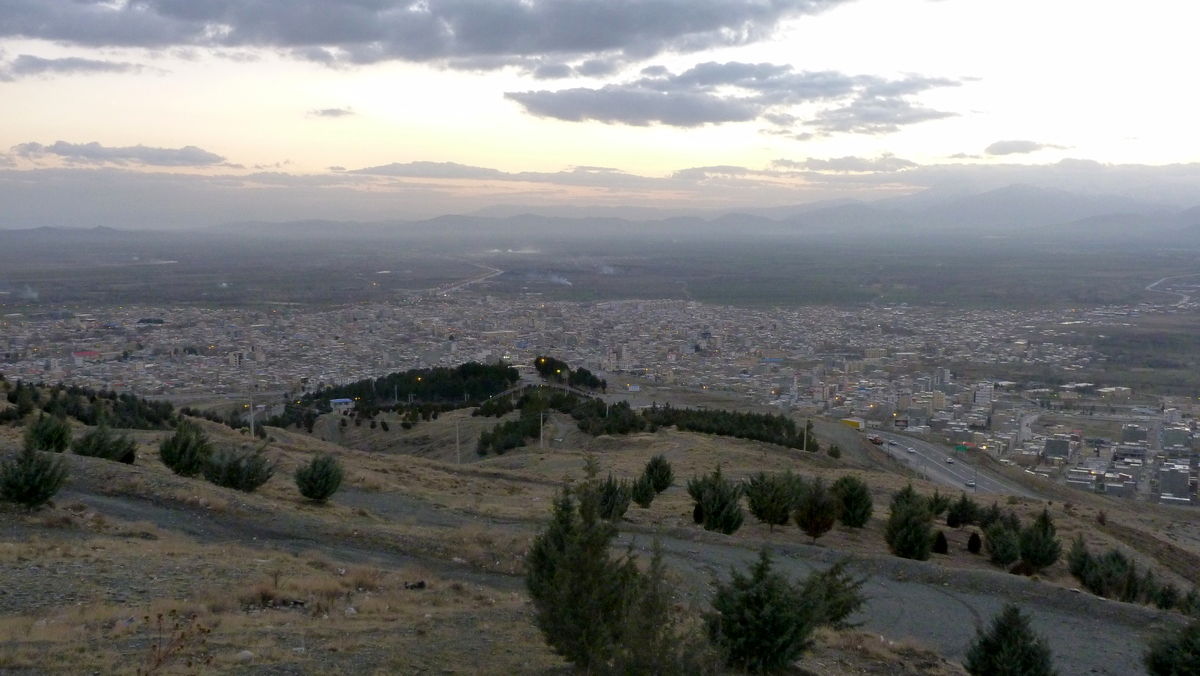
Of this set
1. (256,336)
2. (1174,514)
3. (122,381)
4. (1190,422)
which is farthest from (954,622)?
(256,336)

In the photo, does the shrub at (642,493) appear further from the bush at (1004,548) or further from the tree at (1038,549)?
the tree at (1038,549)

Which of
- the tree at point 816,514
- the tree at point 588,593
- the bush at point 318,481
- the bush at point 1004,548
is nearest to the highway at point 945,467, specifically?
the bush at point 1004,548

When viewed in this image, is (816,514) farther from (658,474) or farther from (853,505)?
(658,474)

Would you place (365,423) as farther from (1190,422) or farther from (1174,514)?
(1190,422)

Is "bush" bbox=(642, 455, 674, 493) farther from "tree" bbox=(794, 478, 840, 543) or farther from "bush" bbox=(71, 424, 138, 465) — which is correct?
"bush" bbox=(71, 424, 138, 465)

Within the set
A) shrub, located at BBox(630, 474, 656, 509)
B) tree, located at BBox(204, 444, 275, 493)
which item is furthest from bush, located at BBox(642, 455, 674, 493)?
tree, located at BBox(204, 444, 275, 493)

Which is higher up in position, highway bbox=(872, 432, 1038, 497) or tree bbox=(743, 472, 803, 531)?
tree bbox=(743, 472, 803, 531)
